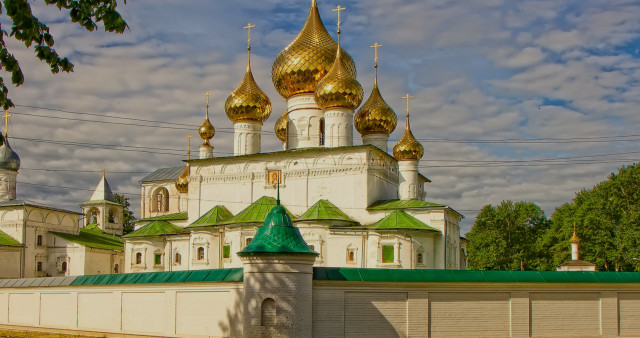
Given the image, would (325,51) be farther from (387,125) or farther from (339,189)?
(339,189)

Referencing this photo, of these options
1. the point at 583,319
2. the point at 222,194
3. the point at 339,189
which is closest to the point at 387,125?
the point at 339,189

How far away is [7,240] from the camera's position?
34375 mm

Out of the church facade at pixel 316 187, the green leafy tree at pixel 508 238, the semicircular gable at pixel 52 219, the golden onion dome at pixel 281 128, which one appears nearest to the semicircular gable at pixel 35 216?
the semicircular gable at pixel 52 219

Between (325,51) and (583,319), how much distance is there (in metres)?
18.2

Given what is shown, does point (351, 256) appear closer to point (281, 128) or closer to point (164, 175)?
point (281, 128)

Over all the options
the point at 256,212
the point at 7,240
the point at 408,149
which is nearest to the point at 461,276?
the point at 256,212

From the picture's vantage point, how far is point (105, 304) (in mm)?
16594

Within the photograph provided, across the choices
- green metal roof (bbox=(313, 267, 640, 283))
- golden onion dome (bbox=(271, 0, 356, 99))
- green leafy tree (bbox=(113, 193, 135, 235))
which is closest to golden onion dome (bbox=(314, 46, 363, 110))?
golden onion dome (bbox=(271, 0, 356, 99))

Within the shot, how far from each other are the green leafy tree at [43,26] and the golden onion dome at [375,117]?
79.2 ft

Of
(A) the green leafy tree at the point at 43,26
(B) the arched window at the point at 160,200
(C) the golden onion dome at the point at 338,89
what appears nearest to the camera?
(A) the green leafy tree at the point at 43,26

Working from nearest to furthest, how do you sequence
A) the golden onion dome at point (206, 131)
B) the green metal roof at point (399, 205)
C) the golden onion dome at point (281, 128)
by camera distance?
1. the green metal roof at point (399, 205)
2. the golden onion dome at point (281, 128)
3. the golden onion dome at point (206, 131)

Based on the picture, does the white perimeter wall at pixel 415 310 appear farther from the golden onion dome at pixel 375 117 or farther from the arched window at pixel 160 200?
the arched window at pixel 160 200

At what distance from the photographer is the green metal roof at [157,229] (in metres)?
A: 29.2

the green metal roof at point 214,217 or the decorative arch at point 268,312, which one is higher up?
the green metal roof at point 214,217
